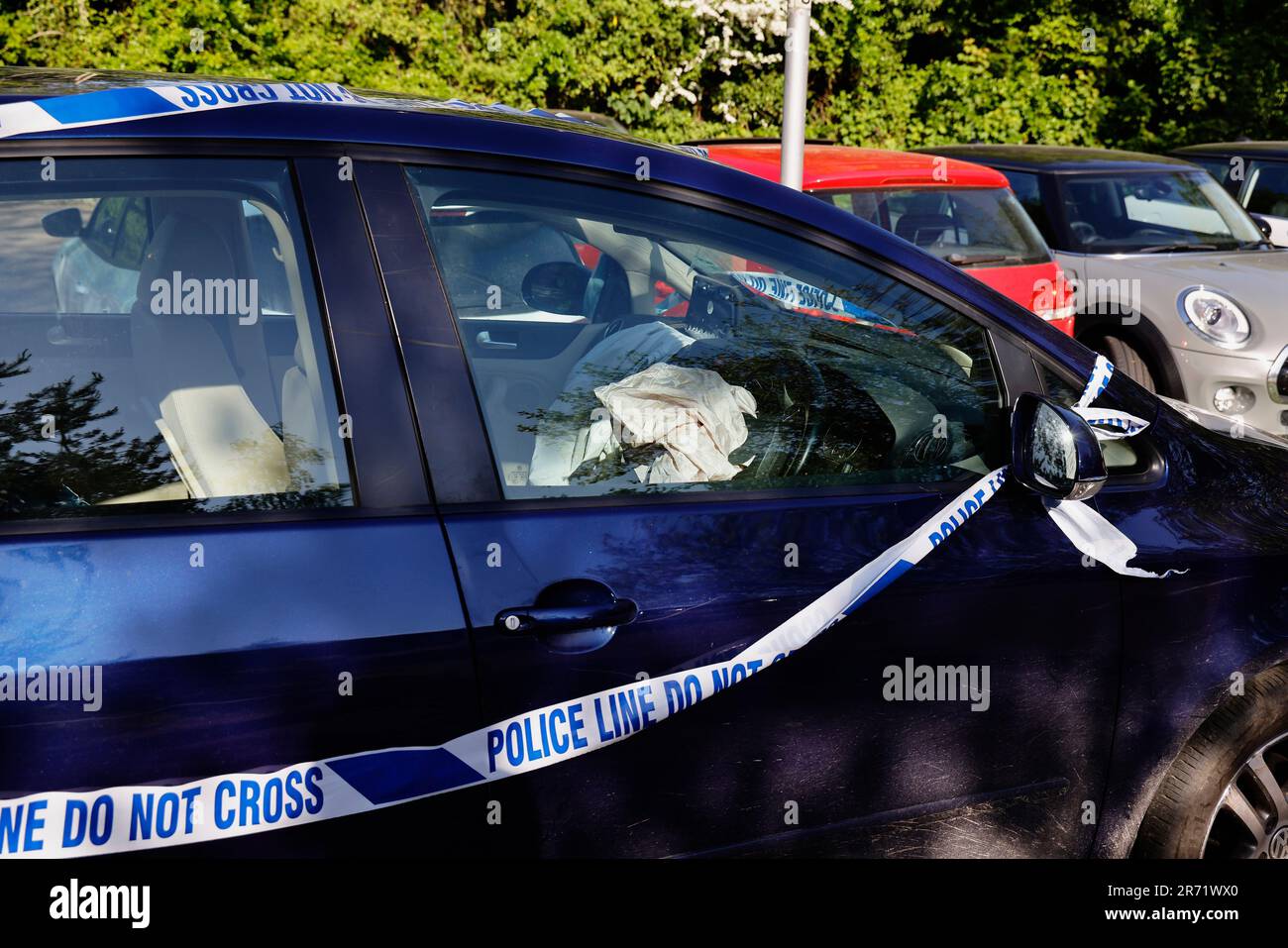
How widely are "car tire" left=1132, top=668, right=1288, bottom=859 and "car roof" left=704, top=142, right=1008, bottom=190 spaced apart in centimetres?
413

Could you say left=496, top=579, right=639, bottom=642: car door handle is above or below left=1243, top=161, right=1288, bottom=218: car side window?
below

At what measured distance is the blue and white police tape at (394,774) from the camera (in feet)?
5.48

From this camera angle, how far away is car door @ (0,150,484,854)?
5.50ft

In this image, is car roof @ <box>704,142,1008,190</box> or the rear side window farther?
the rear side window

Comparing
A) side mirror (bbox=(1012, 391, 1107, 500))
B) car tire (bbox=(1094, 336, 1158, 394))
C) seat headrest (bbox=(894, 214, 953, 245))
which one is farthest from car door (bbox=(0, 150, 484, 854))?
car tire (bbox=(1094, 336, 1158, 394))

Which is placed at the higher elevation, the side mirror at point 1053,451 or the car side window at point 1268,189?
the car side window at point 1268,189

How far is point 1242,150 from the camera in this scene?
1017 cm

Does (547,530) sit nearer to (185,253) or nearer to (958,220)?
(185,253)

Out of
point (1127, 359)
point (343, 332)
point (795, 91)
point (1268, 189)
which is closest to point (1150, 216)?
point (1127, 359)

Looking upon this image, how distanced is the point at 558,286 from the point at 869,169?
3.92 metres

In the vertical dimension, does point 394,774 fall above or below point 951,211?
below

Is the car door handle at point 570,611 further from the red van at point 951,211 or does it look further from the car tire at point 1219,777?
the red van at point 951,211

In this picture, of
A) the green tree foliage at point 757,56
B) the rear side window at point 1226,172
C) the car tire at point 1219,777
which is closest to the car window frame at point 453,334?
the car tire at point 1219,777

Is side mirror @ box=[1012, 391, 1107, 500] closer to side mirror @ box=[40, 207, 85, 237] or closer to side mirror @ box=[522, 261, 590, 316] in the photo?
side mirror @ box=[522, 261, 590, 316]
